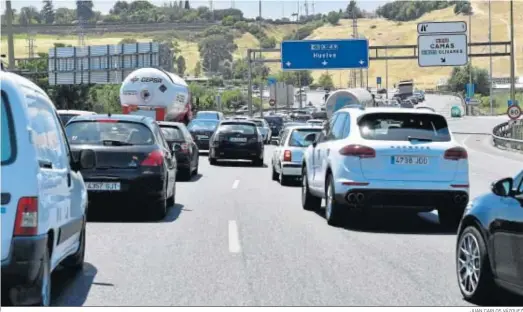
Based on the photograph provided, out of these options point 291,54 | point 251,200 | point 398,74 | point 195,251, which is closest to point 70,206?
point 195,251

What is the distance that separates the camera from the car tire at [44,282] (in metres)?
7.06

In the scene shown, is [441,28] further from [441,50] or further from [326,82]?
[326,82]

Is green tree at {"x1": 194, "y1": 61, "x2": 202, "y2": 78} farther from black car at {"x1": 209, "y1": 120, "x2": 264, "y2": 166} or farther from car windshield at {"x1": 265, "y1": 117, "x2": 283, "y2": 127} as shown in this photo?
black car at {"x1": 209, "y1": 120, "x2": 264, "y2": 166}

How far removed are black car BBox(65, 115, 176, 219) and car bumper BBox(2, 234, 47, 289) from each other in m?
7.62

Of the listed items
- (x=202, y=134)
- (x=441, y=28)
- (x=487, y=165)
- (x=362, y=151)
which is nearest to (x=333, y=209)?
(x=362, y=151)

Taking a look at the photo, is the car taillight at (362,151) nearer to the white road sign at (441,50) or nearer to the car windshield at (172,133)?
the car windshield at (172,133)

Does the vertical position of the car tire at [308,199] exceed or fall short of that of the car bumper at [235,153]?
it falls short

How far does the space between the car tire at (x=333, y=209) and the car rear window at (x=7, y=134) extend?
7.59 meters

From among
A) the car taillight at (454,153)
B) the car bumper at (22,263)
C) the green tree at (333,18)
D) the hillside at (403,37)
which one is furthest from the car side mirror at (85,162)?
the green tree at (333,18)

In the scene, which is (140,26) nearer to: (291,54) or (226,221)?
(291,54)

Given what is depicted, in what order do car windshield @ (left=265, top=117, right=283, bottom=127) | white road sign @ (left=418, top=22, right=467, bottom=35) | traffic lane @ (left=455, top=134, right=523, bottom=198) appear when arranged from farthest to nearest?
car windshield @ (left=265, top=117, right=283, bottom=127) < white road sign @ (left=418, top=22, right=467, bottom=35) < traffic lane @ (left=455, top=134, right=523, bottom=198)

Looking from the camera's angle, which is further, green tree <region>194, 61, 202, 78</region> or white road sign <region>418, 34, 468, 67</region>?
green tree <region>194, 61, 202, 78</region>

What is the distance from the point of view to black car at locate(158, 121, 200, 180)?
24.5m

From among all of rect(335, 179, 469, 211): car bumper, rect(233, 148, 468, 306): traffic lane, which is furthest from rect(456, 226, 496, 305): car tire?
rect(335, 179, 469, 211): car bumper
